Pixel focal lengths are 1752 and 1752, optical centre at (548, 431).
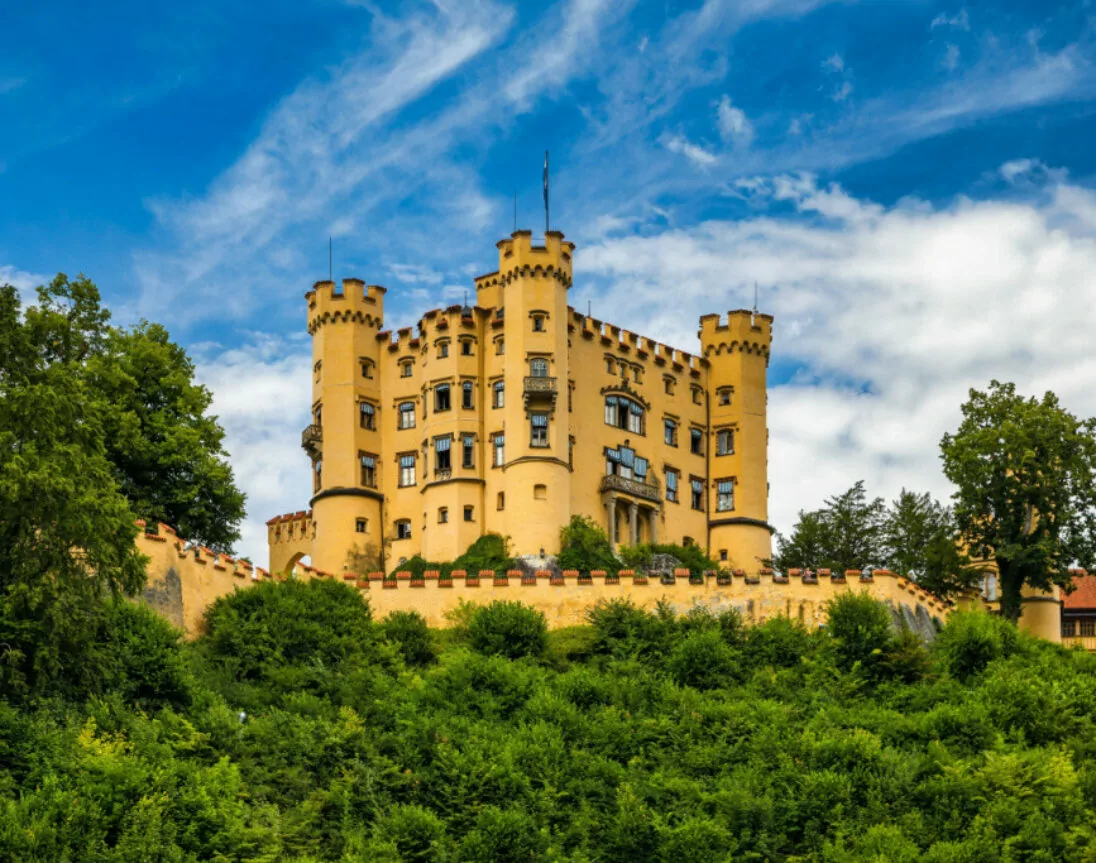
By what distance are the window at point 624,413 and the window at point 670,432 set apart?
63.9 inches

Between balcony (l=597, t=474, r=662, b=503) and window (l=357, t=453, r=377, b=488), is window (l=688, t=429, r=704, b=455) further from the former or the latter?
window (l=357, t=453, r=377, b=488)

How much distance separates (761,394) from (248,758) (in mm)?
44102

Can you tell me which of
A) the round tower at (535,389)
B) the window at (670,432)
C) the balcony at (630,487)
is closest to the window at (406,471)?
the round tower at (535,389)

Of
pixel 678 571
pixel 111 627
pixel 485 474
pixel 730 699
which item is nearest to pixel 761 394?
pixel 485 474

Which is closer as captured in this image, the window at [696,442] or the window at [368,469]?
the window at [368,469]

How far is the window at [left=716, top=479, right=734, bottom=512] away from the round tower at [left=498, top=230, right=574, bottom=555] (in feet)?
31.7

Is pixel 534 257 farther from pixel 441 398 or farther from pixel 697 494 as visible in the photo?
pixel 697 494

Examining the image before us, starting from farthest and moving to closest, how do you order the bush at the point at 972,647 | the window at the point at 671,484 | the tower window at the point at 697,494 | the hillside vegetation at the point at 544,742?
the tower window at the point at 697,494, the window at the point at 671,484, the bush at the point at 972,647, the hillside vegetation at the point at 544,742

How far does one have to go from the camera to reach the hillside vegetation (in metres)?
39.6

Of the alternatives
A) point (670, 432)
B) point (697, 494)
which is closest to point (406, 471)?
point (670, 432)

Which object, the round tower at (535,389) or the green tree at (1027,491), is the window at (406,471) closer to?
the round tower at (535,389)

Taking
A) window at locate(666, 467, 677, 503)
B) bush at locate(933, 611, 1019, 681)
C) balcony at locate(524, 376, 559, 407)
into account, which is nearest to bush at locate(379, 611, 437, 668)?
bush at locate(933, 611, 1019, 681)

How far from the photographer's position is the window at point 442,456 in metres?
75.4

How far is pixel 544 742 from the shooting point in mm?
46000
